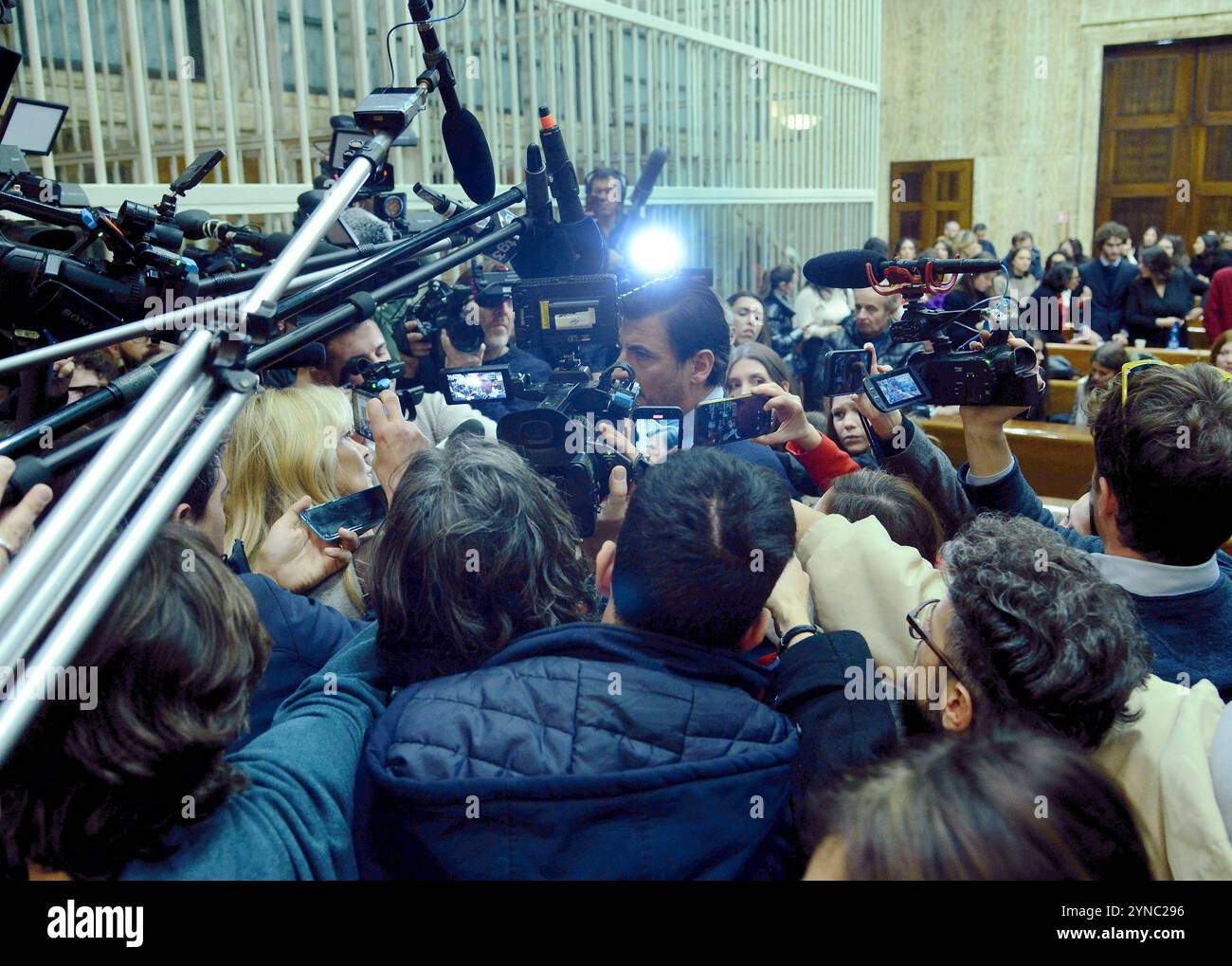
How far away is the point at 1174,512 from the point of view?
52.6 inches

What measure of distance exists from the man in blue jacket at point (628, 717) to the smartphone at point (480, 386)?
1.44 ft

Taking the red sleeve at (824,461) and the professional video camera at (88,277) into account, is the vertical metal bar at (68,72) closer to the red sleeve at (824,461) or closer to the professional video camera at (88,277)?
the professional video camera at (88,277)

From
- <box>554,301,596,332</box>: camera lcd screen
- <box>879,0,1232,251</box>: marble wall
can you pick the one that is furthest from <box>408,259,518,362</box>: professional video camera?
<box>879,0,1232,251</box>: marble wall

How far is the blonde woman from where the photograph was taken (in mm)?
1704

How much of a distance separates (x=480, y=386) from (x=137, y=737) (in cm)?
90

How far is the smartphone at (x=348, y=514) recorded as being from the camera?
1.49 metres

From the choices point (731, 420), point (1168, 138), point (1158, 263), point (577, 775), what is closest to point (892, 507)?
point (731, 420)

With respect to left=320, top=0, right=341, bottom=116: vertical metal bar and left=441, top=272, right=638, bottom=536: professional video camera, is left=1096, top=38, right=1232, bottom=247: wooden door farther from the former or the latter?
left=441, top=272, right=638, bottom=536: professional video camera

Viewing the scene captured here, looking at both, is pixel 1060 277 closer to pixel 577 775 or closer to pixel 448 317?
pixel 448 317

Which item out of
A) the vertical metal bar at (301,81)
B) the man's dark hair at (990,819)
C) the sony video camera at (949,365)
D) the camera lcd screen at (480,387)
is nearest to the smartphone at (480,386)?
the camera lcd screen at (480,387)
